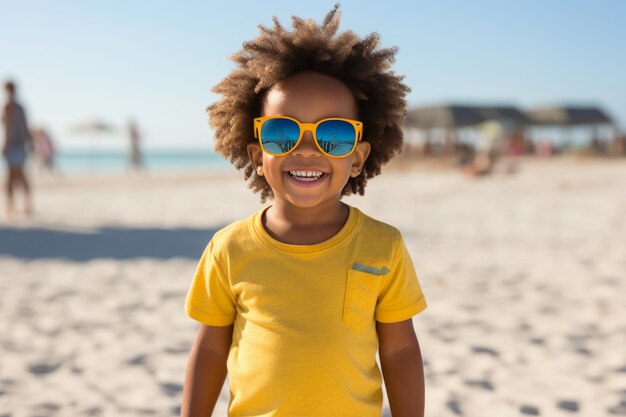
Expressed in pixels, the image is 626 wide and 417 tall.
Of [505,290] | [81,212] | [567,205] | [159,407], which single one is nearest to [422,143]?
[567,205]

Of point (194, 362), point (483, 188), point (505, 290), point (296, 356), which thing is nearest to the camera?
point (296, 356)

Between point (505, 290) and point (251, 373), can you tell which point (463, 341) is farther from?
point (251, 373)

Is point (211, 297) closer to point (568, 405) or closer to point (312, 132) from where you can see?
point (312, 132)

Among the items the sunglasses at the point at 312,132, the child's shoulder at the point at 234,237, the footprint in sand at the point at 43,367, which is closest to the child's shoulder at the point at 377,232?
the sunglasses at the point at 312,132

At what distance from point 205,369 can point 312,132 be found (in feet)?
2.61

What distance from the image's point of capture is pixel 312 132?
157 cm

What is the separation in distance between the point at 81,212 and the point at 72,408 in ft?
28.6

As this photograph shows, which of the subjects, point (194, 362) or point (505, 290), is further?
point (505, 290)

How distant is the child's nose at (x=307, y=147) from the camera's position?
1.58m

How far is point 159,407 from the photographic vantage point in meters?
2.59

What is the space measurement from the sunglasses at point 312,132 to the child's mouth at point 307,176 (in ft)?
Result: 0.21

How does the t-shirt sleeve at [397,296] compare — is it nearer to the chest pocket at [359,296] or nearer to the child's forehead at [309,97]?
the chest pocket at [359,296]

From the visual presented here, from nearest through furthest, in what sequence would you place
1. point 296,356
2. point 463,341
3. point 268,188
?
point 296,356, point 268,188, point 463,341

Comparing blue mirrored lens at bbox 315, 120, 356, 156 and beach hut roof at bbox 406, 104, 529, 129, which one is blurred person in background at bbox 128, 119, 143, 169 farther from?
blue mirrored lens at bbox 315, 120, 356, 156
